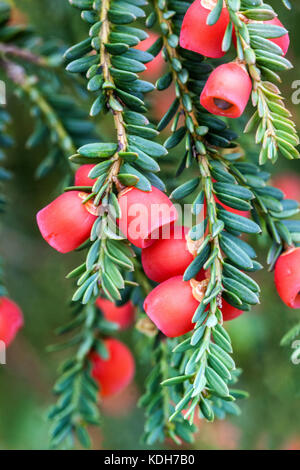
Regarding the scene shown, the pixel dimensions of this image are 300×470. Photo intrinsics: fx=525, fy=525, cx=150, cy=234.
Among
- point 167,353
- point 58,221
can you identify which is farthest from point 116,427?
point 58,221

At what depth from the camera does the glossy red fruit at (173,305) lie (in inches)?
22.6

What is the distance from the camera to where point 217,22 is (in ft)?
1.95

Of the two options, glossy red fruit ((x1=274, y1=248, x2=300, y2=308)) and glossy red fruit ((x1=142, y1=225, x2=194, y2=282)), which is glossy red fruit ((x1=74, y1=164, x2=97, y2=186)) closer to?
glossy red fruit ((x1=142, y1=225, x2=194, y2=282))

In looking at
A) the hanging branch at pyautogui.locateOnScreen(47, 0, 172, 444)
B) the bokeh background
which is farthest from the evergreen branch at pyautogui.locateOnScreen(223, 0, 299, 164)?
the bokeh background

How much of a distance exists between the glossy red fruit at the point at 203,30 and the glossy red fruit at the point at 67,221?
0.22 meters

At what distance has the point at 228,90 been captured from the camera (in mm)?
558

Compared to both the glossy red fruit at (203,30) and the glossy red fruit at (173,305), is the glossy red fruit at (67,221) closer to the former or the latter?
the glossy red fruit at (173,305)

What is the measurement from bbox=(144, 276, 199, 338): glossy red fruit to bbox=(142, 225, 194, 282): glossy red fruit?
0.8 inches

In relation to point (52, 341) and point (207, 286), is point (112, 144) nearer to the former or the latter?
point (207, 286)

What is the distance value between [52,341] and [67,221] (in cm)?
130

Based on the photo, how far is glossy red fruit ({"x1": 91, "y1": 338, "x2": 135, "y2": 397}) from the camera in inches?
39.4
